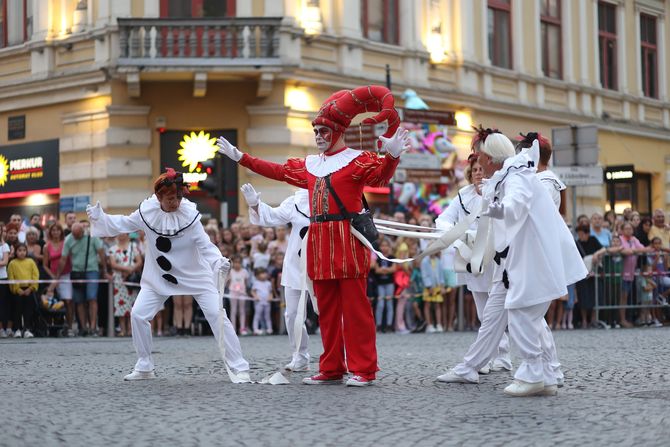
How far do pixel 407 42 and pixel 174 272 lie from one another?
18606 millimetres

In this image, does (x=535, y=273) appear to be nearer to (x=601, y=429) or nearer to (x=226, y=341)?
(x=601, y=429)

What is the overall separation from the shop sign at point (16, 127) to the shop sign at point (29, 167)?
232 mm

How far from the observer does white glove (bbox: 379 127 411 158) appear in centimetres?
958

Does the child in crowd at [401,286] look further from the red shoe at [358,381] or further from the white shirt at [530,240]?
the white shirt at [530,240]

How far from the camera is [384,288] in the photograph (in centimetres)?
2064

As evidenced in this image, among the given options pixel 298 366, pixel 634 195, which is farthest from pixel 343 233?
pixel 634 195

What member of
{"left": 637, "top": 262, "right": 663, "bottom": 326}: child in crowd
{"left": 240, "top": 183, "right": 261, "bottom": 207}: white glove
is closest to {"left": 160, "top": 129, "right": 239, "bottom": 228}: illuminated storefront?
{"left": 637, "top": 262, "right": 663, "bottom": 326}: child in crowd

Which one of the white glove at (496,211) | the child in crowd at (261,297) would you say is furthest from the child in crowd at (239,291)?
the white glove at (496,211)

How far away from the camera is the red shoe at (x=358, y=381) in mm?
9602

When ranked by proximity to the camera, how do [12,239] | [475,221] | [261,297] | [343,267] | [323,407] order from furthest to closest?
1. [261,297]
2. [12,239]
3. [475,221]
4. [343,267]
5. [323,407]

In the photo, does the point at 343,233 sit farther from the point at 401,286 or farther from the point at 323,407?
the point at 401,286

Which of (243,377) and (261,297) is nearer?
(243,377)

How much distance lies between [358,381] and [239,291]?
412 inches

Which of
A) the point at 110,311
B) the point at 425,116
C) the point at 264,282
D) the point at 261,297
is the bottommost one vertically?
the point at 110,311
